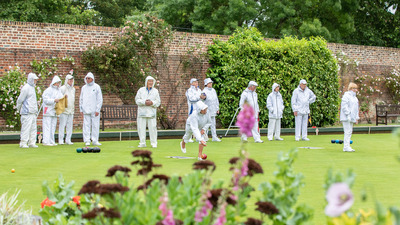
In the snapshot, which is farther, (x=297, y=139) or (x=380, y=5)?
(x=380, y=5)

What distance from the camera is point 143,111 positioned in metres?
13.4

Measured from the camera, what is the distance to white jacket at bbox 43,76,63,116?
1414 cm

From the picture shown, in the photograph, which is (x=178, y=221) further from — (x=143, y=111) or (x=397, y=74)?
(x=397, y=74)

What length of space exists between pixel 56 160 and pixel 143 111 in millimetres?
3488

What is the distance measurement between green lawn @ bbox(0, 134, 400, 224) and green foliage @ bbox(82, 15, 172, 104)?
487cm

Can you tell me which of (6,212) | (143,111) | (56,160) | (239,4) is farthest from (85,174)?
(239,4)

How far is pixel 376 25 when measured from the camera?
1344 inches

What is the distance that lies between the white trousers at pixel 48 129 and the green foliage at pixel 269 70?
7.08 metres

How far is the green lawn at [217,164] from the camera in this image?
6574 millimetres

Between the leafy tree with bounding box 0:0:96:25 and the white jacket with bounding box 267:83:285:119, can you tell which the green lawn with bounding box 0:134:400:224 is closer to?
the white jacket with bounding box 267:83:285:119

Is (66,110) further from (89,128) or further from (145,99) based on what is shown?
(145,99)

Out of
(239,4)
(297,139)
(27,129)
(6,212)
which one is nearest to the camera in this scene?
(6,212)

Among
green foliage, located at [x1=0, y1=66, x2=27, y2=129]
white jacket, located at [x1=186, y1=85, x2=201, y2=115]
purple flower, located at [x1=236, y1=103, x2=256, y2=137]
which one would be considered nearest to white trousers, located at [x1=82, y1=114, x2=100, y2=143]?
white jacket, located at [x1=186, y1=85, x2=201, y2=115]

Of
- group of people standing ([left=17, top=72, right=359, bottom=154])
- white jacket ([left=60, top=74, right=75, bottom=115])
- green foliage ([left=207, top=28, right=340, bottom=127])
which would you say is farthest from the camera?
green foliage ([left=207, top=28, right=340, bottom=127])
